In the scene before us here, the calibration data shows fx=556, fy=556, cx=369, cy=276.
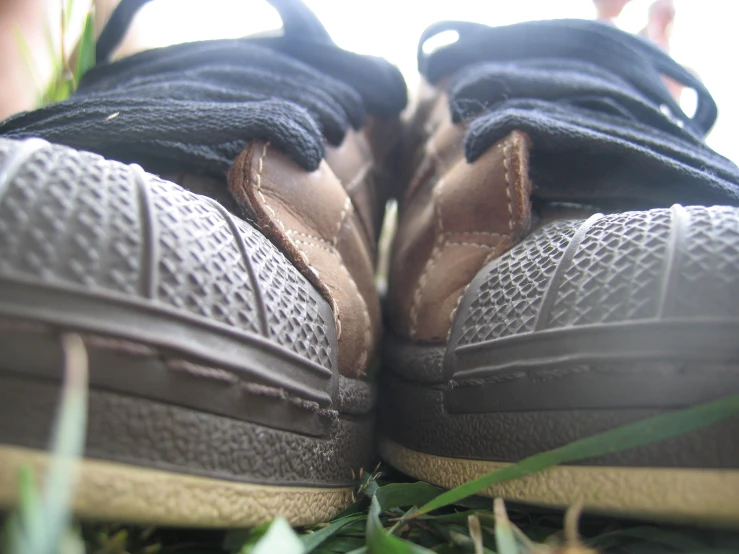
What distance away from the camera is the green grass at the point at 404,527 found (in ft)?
1.00

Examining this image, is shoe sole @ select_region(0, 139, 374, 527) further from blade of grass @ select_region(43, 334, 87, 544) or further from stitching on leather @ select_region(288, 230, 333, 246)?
stitching on leather @ select_region(288, 230, 333, 246)

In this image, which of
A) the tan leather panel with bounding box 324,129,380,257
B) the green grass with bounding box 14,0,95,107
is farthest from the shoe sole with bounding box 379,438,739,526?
the green grass with bounding box 14,0,95,107

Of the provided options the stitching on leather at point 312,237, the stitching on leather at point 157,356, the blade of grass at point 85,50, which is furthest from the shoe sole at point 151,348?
the blade of grass at point 85,50

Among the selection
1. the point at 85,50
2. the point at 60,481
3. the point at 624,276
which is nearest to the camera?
the point at 60,481

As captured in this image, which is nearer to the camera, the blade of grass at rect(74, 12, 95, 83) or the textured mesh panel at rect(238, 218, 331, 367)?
the textured mesh panel at rect(238, 218, 331, 367)

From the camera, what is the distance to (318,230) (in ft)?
2.06

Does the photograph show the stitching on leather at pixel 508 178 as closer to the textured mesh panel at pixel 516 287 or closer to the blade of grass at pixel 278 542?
the textured mesh panel at pixel 516 287

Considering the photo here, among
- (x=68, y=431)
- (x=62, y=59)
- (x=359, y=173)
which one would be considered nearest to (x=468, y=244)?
(x=359, y=173)

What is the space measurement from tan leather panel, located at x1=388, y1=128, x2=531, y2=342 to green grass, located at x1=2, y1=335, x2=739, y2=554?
189 millimetres

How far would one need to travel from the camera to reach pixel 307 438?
1.51 ft

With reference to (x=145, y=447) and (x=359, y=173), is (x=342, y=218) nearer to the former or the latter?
(x=359, y=173)

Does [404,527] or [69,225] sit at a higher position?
[69,225]

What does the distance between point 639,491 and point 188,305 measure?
0.33 m

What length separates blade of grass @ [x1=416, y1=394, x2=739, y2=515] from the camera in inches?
14.1
